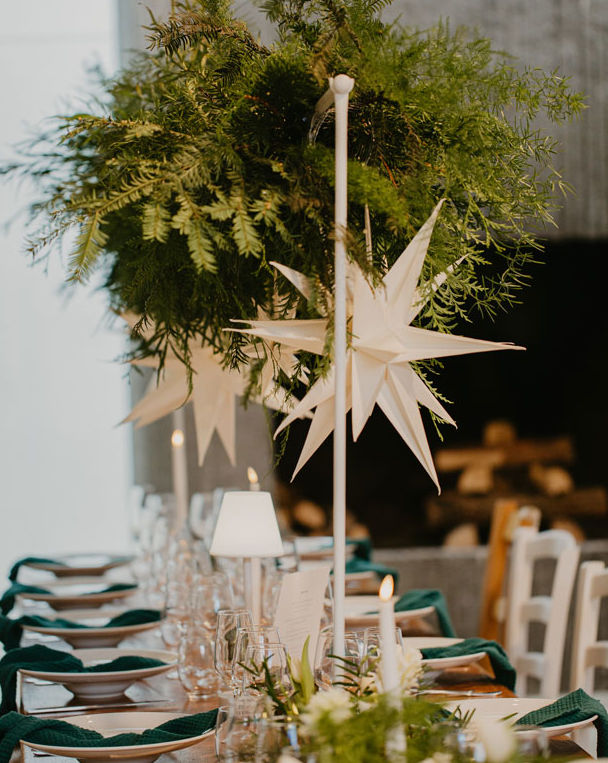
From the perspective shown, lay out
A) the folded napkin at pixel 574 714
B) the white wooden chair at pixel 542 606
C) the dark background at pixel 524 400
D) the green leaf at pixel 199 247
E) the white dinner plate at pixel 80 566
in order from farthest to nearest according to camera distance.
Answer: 1. the dark background at pixel 524 400
2. the white dinner plate at pixel 80 566
3. the white wooden chair at pixel 542 606
4. the folded napkin at pixel 574 714
5. the green leaf at pixel 199 247

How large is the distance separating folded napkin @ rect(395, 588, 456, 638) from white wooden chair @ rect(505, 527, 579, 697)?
43 cm

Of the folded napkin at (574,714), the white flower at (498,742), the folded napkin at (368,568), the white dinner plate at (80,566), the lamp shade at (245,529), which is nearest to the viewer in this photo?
the white flower at (498,742)

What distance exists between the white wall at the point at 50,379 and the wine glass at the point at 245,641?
3.65m

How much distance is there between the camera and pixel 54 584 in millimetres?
2891

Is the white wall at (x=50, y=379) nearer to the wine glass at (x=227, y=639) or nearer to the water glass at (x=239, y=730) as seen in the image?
the wine glass at (x=227, y=639)

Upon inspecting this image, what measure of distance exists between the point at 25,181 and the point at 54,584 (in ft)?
4.23

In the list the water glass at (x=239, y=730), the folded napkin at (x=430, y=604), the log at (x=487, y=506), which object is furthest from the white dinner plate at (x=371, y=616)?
the log at (x=487, y=506)

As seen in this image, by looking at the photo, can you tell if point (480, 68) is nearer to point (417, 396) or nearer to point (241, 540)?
point (417, 396)

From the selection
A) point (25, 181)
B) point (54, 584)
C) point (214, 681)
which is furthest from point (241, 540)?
point (54, 584)

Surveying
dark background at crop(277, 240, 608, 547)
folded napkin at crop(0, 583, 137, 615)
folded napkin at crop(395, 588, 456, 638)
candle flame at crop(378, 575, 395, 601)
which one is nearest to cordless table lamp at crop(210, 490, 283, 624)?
candle flame at crop(378, 575, 395, 601)

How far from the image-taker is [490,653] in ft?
5.77

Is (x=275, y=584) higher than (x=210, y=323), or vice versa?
(x=210, y=323)

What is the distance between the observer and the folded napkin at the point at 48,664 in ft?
5.30

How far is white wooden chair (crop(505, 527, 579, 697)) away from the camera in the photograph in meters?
2.55
